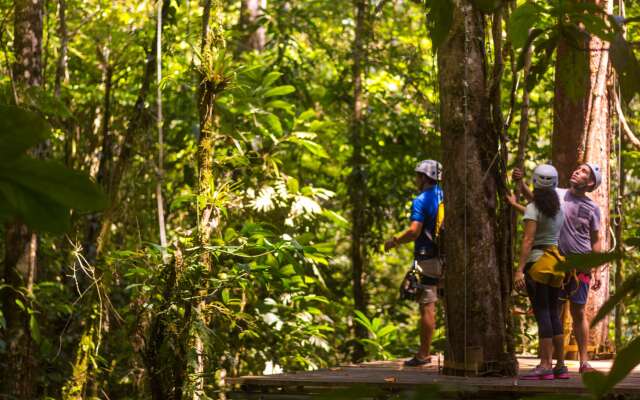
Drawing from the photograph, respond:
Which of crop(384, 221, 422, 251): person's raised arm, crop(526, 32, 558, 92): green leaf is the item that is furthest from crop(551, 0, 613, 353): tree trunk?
crop(526, 32, 558, 92): green leaf

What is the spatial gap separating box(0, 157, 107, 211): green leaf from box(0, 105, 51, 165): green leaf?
0.6 inches

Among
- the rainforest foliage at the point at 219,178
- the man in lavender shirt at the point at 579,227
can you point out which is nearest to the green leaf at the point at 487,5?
the rainforest foliage at the point at 219,178

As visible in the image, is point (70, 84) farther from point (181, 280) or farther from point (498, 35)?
point (498, 35)

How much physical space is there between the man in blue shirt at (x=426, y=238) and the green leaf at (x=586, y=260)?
21.1ft

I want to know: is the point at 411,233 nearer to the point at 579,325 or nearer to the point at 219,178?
the point at 579,325

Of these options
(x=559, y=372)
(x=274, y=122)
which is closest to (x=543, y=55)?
(x=559, y=372)

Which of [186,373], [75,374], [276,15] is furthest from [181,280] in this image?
[276,15]

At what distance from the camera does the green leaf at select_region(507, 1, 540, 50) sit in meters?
1.42

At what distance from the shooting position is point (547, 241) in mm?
6520

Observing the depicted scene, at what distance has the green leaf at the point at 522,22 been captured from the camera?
4.67 ft

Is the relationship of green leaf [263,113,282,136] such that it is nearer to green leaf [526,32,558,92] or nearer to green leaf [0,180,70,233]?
green leaf [526,32,558,92]

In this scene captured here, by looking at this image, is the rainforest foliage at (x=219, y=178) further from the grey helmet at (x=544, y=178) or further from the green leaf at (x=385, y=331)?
the grey helmet at (x=544, y=178)

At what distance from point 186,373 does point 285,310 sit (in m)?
3.54

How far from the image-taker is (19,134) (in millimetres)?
646
